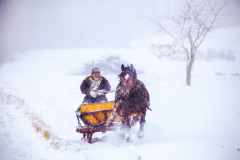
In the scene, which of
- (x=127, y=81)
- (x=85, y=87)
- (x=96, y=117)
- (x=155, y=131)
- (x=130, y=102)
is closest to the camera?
(x=127, y=81)

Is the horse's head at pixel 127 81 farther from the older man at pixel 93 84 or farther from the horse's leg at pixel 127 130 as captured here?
the older man at pixel 93 84

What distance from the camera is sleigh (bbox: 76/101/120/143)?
3.42m

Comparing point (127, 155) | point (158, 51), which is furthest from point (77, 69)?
point (127, 155)

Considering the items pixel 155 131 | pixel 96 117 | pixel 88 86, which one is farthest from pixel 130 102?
pixel 155 131

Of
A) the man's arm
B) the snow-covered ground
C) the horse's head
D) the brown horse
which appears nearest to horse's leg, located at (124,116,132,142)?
the brown horse

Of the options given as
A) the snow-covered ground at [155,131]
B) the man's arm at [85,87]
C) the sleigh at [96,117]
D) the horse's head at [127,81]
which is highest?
the horse's head at [127,81]

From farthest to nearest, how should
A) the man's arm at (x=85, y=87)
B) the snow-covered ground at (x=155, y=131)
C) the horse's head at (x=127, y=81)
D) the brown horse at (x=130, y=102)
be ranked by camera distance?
the man's arm at (x=85, y=87) → the brown horse at (x=130, y=102) → the horse's head at (x=127, y=81) → the snow-covered ground at (x=155, y=131)

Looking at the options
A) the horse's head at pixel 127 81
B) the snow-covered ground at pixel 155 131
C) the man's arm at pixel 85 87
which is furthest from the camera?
the man's arm at pixel 85 87

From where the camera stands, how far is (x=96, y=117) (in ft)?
11.8

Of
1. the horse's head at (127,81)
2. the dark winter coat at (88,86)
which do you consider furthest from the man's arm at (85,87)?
the horse's head at (127,81)

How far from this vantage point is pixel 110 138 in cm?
388

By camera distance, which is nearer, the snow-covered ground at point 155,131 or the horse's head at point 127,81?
the snow-covered ground at point 155,131

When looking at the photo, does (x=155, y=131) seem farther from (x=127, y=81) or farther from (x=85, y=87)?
(x=85, y=87)

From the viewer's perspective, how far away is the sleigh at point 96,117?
342cm
